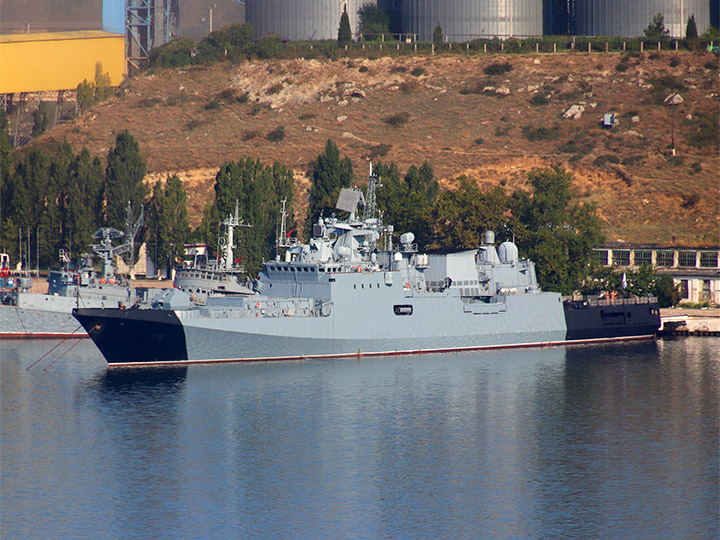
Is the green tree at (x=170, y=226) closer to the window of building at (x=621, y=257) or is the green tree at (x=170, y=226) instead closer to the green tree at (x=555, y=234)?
the green tree at (x=555, y=234)

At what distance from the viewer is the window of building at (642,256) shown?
69.0m

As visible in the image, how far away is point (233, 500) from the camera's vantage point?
29.1 m

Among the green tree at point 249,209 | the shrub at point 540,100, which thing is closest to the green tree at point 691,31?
the shrub at point 540,100

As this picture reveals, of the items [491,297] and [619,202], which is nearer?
[491,297]

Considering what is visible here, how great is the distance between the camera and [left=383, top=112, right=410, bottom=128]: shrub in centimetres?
9594

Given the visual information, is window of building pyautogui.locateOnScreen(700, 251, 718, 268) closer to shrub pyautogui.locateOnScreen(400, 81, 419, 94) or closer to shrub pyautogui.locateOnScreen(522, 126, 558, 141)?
shrub pyautogui.locateOnScreen(522, 126, 558, 141)

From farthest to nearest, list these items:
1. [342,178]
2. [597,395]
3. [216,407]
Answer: [342,178] → [597,395] → [216,407]

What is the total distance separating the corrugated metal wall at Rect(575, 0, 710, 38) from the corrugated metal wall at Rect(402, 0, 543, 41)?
5.24 metres

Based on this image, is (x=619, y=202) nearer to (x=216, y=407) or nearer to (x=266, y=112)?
(x=266, y=112)

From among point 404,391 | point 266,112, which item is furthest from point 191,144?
point 404,391

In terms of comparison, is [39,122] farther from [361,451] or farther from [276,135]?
[361,451]

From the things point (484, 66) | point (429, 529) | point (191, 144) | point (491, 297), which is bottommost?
point (429, 529)

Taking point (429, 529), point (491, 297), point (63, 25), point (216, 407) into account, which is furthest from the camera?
point (63, 25)

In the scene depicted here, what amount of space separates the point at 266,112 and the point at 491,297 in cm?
5237
